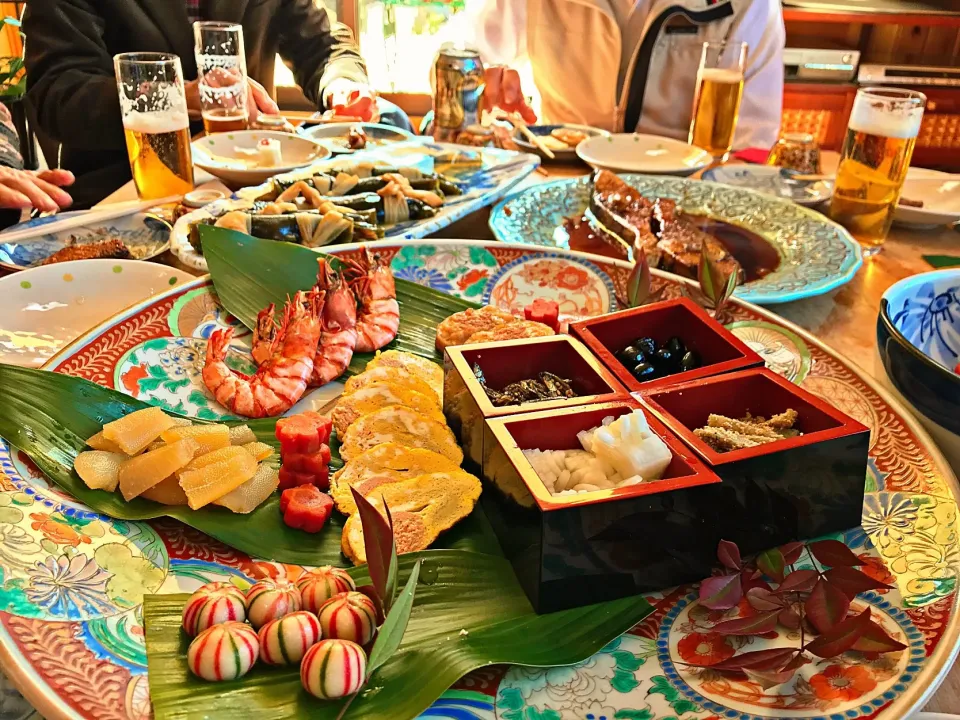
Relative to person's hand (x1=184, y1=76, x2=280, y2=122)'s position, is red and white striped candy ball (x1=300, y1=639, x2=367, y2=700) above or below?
below

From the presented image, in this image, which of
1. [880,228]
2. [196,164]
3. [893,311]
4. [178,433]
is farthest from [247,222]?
[880,228]

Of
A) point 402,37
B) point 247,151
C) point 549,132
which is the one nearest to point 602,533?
point 247,151

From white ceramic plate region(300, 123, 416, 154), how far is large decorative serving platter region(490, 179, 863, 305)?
906 millimetres

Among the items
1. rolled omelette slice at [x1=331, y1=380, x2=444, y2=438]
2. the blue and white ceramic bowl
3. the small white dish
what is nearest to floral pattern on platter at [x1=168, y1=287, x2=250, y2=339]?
rolled omelette slice at [x1=331, y1=380, x2=444, y2=438]

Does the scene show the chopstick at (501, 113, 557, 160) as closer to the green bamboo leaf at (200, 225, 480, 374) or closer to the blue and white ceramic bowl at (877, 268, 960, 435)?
the green bamboo leaf at (200, 225, 480, 374)

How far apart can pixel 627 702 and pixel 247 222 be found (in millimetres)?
1716

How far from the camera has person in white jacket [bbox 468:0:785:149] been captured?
4500 millimetres

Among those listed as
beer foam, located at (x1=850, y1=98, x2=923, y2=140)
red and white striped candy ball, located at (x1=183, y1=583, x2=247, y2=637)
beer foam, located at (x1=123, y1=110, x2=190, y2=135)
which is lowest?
red and white striped candy ball, located at (x1=183, y1=583, x2=247, y2=637)

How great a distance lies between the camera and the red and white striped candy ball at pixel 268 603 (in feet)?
3.23

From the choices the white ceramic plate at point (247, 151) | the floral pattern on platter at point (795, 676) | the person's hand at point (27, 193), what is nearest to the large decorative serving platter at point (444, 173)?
the white ceramic plate at point (247, 151)

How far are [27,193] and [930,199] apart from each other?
A: 3.31 metres

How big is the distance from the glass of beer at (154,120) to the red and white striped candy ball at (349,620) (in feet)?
7.12

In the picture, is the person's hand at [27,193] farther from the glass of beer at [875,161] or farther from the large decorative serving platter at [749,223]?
the glass of beer at [875,161]

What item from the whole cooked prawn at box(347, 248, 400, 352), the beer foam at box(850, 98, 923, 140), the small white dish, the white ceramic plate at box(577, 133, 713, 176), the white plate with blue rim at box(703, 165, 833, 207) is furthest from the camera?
the white ceramic plate at box(577, 133, 713, 176)
